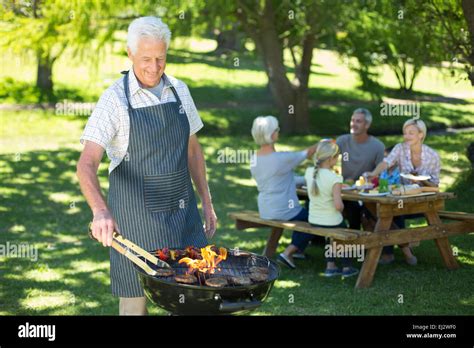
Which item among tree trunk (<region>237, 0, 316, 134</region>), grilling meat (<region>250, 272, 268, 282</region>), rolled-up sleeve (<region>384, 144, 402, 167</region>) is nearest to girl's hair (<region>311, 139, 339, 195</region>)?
rolled-up sleeve (<region>384, 144, 402, 167</region>)

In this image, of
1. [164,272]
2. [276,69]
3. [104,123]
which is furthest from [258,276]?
[276,69]

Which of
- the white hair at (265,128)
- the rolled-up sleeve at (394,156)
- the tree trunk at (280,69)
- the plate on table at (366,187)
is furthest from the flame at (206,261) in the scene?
the tree trunk at (280,69)

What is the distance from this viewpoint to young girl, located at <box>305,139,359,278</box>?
8.45 metres

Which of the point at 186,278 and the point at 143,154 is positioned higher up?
the point at 143,154

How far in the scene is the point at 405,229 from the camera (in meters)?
8.45

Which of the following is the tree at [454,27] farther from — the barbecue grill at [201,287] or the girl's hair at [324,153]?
the barbecue grill at [201,287]

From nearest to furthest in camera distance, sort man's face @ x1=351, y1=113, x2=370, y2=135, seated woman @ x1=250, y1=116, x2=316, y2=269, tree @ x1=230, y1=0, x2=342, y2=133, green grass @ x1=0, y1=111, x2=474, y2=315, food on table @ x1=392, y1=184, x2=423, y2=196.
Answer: green grass @ x1=0, y1=111, x2=474, y2=315
food on table @ x1=392, y1=184, x2=423, y2=196
seated woman @ x1=250, y1=116, x2=316, y2=269
man's face @ x1=351, y1=113, x2=370, y2=135
tree @ x1=230, y1=0, x2=342, y2=133

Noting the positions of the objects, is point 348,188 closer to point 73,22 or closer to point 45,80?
point 73,22

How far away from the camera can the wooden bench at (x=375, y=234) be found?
26.4 feet

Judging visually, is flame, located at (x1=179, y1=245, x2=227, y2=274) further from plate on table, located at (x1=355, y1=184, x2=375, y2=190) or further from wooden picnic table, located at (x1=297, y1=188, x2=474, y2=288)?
plate on table, located at (x1=355, y1=184, x2=375, y2=190)

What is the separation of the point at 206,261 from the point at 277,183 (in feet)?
15.0

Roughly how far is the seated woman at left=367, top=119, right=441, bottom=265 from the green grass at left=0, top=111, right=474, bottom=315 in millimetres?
194
